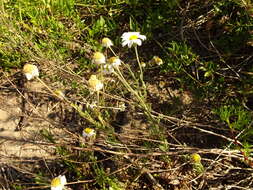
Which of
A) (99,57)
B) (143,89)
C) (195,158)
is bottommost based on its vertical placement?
(195,158)

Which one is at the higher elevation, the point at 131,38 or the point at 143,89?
the point at 131,38

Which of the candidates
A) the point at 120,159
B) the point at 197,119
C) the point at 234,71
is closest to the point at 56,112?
the point at 120,159

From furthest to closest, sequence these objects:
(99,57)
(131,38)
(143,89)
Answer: (143,89)
(131,38)
(99,57)

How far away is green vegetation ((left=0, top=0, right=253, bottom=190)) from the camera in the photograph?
1511mm

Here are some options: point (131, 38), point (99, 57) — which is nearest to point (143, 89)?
point (131, 38)

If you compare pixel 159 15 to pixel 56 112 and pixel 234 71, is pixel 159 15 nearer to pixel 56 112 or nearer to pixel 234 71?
pixel 234 71

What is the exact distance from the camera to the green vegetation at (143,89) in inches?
59.5

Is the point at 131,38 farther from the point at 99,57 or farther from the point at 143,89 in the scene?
the point at 143,89

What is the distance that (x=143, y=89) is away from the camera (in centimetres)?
170

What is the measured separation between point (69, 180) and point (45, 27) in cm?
106

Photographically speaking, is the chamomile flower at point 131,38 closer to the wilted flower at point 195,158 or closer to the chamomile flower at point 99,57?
→ the chamomile flower at point 99,57

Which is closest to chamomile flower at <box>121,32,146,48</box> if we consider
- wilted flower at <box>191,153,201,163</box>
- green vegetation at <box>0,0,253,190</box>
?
green vegetation at <box>0,0,253,190</box>

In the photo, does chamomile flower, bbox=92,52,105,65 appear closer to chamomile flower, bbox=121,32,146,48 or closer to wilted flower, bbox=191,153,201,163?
chamomile flower, bbox=121,32,146,48

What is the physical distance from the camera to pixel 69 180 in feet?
5.57
